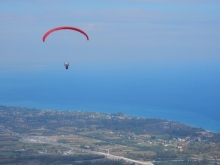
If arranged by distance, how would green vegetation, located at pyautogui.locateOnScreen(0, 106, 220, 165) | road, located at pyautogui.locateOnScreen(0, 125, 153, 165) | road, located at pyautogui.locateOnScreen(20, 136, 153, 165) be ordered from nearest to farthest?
road, located at pyautogui.locateOnScreen(20, 136, 153, 165)
road, located at pyautogui.locateOnScreen(0, 125, 153, 165)
green vegetation, located at pyautogui.locateOnScreen(0, 106, 220, 165)

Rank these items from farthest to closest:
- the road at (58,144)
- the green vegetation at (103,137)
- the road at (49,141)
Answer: the green vegetation at (103,137), the road at (49,141), the road at (58,144)

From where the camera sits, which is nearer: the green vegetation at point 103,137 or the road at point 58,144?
the road at point 58,144

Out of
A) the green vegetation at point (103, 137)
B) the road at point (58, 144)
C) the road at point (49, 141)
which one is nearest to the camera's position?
the road at point (58, 144)

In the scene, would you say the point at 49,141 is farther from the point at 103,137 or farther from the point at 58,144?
the point at 103,137

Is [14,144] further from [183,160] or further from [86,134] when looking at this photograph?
[183,160]

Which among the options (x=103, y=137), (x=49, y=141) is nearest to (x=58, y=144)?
(x=49, y=141)

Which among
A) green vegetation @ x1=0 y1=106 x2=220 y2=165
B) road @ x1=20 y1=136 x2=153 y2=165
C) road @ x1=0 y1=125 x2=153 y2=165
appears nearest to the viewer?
road @ x1=20 y1=136 x2=153 y2=165

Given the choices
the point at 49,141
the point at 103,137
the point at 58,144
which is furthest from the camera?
the point at 103,137

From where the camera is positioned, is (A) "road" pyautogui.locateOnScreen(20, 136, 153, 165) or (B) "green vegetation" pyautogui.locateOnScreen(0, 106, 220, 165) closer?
(A) "road" pyautogui.locateOnScreen(20, 136, 153, 165)

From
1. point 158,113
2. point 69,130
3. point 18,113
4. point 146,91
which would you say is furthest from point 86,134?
point 146,91

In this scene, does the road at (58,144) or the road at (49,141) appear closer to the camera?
the road at (58,144)

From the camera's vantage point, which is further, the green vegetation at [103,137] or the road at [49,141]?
the green vegetation at [103,137]
